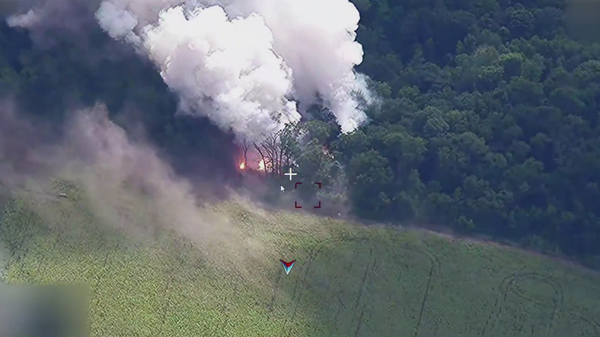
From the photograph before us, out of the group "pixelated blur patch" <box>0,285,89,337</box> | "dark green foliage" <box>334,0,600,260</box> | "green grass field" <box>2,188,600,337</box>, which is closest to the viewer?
"pixelated blur patch" <box>0,285,89,337</box>

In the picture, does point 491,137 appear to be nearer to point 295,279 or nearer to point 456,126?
point 456,126

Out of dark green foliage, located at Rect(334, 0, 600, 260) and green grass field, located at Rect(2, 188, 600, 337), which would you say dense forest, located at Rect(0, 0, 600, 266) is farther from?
green grass field, located at Rect(2, 188, 600, 337)

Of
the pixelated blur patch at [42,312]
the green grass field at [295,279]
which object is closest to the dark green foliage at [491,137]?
the green grass field at [295,279]

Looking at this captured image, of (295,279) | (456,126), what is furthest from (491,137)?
(295,279)

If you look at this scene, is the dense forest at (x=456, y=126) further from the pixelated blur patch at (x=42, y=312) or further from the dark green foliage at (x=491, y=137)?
the pixelated blur patch at (x=42, y=312)

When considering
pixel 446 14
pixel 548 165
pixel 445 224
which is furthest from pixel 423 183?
pixel 446 14

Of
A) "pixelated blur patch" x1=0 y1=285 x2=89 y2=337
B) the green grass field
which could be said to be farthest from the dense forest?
"pixelated blur patch" x1=0 y1=285 x2=89 y2=337
